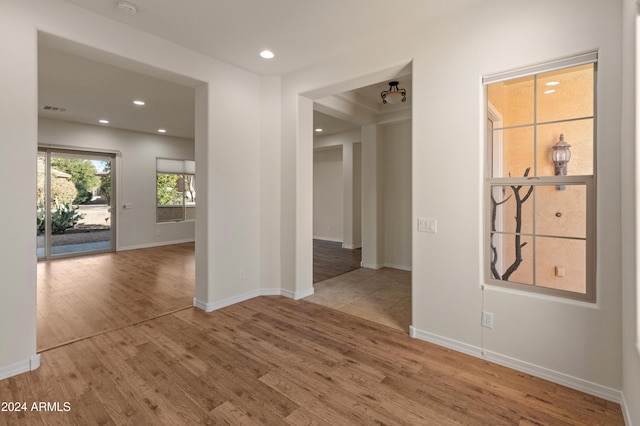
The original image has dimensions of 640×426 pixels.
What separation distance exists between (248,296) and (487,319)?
275 cm

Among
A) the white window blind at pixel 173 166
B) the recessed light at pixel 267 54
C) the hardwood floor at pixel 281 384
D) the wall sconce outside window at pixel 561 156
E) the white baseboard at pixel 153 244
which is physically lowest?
the hardwood floor at pixel 281 384

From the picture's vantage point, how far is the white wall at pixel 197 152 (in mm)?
2232

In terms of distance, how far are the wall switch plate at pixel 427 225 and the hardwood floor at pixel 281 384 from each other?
3.40 ft

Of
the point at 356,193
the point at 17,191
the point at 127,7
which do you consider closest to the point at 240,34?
the point at 127,7

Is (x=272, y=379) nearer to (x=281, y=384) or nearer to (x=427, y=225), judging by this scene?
(x=281, y=384)

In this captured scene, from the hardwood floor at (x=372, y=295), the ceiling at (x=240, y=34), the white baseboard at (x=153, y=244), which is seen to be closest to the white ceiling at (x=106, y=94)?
the ceiling at (x=240, y=34)

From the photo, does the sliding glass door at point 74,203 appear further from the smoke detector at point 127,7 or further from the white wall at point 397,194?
the white wall at point 397,194

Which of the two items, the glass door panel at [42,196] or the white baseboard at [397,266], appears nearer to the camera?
the white baseboard at [397,266]

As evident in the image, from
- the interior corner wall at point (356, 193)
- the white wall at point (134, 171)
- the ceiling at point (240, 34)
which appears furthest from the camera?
the interior corner wall at point (356, 193)

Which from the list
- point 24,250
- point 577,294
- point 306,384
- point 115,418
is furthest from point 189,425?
point 577,294

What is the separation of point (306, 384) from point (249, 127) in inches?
119

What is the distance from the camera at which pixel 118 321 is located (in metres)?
3.21

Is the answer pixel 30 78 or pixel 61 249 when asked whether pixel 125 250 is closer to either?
pixel 61 249

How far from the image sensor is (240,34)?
9.85 ft
